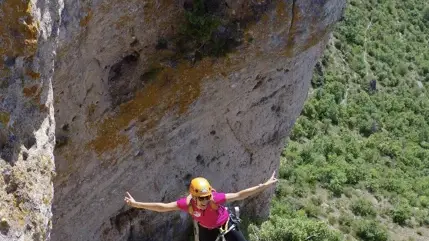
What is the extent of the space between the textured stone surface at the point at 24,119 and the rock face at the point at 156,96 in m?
0.05

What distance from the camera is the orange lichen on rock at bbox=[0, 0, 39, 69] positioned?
8086 mm

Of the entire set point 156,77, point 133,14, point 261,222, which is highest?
point 133,14

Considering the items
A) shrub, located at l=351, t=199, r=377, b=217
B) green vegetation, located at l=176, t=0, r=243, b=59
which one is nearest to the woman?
green vegetation, located at l=176, t=0, r=243, b=59

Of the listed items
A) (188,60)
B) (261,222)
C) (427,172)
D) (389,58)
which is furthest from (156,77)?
(389,58)

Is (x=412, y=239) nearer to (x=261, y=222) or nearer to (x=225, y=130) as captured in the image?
(x=261, y=222)

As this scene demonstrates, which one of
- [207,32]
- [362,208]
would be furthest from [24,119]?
[362,208]

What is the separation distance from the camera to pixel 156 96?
Answer: 530 inches

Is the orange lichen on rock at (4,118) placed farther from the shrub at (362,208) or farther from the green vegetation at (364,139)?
the shrub at (362,208)

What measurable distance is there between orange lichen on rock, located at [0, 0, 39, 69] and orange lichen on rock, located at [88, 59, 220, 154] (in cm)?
448

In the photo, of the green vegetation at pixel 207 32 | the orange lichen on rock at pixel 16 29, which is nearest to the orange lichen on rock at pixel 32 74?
the orange lichen on rock at pixel 16 29

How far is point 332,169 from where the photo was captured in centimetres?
2800

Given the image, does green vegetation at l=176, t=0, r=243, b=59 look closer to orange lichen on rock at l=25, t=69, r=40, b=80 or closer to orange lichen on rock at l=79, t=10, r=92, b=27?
orange lichen on rock at l=79, t=10, r=92, b=27

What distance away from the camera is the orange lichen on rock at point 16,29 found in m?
8.09

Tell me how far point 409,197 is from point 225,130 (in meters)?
15.4
